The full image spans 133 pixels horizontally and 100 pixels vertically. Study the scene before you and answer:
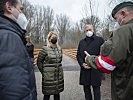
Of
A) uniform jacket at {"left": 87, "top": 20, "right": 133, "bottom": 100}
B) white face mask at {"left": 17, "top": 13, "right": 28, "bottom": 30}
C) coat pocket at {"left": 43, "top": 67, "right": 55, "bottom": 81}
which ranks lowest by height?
coat pocket at {"left": 43, "top": 67, "right": 55, "bottom": 81}

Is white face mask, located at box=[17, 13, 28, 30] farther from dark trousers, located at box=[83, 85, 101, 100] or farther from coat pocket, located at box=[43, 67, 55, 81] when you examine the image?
dark trousers, located at box=[83, 85, 101, 100]

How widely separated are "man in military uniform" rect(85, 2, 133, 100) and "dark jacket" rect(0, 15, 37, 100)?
1339 mm

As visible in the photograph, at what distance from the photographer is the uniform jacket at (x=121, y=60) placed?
3551mm

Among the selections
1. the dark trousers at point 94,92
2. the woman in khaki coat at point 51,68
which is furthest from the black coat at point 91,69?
the woman in khaki coat at point 51,68

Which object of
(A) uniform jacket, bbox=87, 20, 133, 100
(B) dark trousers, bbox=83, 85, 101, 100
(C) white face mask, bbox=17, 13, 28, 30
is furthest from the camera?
(B) dark trousers, bbox=83, 85, 101, 100

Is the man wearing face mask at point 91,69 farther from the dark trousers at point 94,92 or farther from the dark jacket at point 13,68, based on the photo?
the dark jacket at point 13,68

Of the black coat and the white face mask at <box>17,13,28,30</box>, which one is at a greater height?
the white face mask at <box>17,13,28,30</box>

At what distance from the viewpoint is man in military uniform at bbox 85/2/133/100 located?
3555 millimetres

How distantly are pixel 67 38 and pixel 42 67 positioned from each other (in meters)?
65.7

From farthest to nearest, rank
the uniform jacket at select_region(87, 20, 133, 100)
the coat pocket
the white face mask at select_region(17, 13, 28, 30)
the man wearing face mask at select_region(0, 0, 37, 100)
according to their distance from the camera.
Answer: the coat pocket, the uniform jacket at select_region(87, 20, 133, 100), the white face mask at select_region(17, 13, 28, 30), the man wearing face mask at select_region(0, 0, 37, 100)

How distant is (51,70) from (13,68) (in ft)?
13.8

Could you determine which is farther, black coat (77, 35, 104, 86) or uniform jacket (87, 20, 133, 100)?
black coat (77, 35, 104, 86)

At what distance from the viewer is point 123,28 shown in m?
3.65

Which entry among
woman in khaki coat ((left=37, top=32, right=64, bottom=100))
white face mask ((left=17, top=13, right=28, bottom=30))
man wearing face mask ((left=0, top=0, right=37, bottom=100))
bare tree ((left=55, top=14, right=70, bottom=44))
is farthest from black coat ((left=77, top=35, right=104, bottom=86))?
bare tree ((left=55, top=14, right=70, bottom=44))
